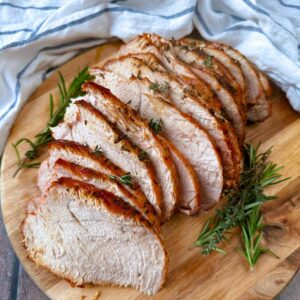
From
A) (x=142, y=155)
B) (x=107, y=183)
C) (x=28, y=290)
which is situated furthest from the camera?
(x=28, y=290)

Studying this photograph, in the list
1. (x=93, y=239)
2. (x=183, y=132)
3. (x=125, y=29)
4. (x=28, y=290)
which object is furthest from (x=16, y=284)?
(x=125, y=29)

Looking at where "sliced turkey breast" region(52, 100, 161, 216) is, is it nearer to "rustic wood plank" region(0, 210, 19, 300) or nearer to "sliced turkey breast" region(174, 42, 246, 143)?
"sliced turkey breast" region(174, 42, 246, 143)

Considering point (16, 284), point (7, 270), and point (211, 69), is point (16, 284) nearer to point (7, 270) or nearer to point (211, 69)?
point (7, 270)

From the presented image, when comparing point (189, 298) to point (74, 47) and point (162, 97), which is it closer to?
point (162, 97)

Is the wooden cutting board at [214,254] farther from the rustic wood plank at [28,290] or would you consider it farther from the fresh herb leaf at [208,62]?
the fresh herb leaf at [208,62]

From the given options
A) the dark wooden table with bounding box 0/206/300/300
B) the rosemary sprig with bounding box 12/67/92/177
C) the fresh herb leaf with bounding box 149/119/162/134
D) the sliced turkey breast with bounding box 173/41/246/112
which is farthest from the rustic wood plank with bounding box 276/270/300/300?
the rosemary sprig with bounding box 12/67/92/177

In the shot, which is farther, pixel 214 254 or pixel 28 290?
pixel 28 290

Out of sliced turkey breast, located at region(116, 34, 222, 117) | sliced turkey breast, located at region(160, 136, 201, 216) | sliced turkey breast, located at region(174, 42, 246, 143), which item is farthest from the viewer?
sliced turkey breast, located at region(174, 42, 246, 143)

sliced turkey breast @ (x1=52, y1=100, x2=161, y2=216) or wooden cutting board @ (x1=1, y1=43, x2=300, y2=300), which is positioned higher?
sliced turkey breast @ (x1=52, y1=100, x2=161, y2=216)
